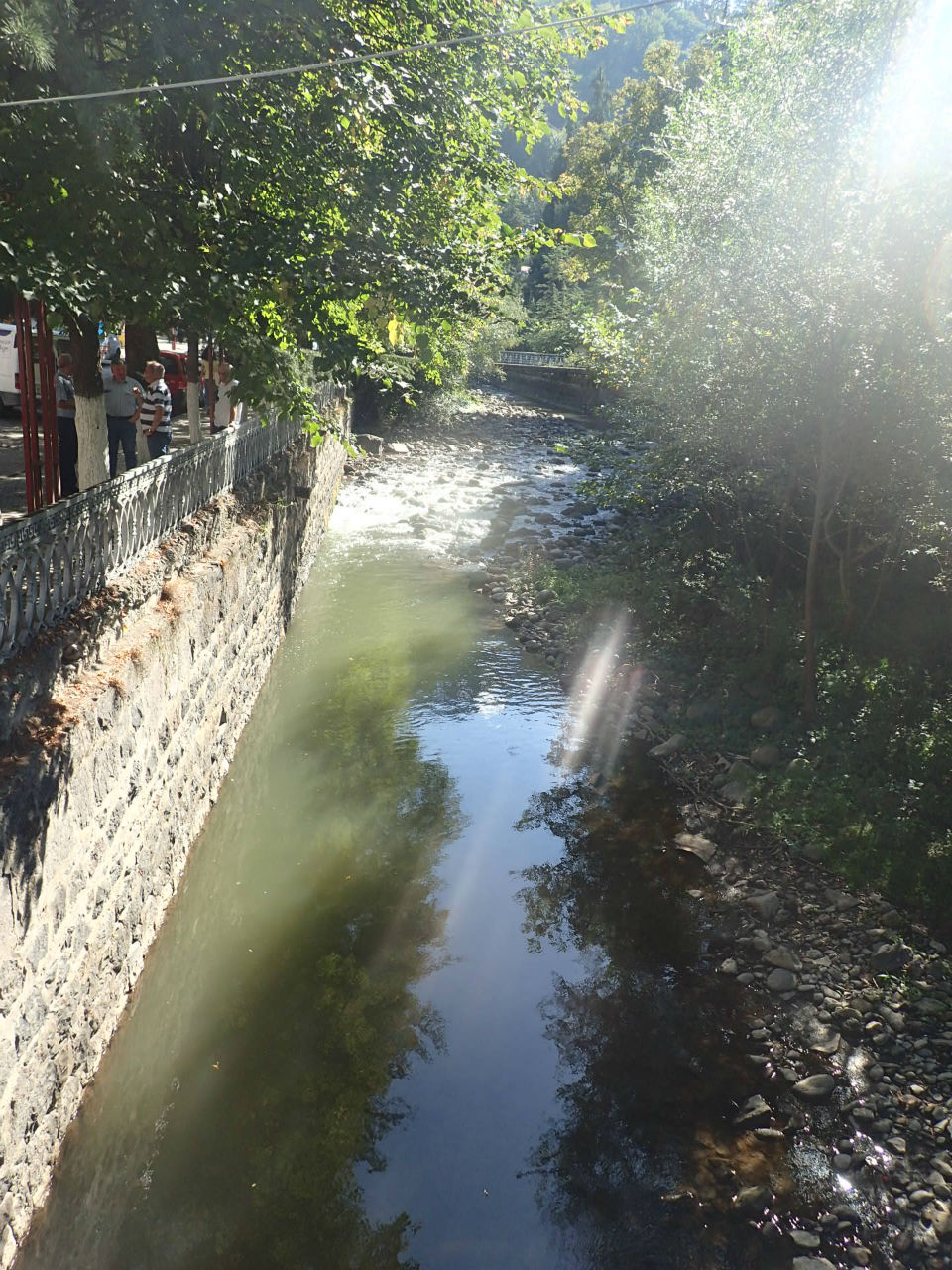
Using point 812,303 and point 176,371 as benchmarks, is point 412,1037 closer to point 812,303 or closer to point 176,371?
point 812,303

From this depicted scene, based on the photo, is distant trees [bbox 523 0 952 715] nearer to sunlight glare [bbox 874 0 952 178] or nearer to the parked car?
sunlight glare [bbox 874 0 952 178]

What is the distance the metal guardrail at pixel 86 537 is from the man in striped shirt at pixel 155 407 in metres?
2.52

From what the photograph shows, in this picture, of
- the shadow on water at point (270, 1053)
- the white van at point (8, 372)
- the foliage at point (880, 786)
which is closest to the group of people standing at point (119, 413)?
the shadow on water at point (270, 1053)

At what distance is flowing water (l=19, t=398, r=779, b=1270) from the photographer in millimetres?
5793

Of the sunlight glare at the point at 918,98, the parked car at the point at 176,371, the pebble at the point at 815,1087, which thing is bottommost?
the pebble at the point at 815,1087

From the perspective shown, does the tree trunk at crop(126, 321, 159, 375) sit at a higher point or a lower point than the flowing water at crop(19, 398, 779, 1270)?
higher

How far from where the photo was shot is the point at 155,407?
12.2 metres

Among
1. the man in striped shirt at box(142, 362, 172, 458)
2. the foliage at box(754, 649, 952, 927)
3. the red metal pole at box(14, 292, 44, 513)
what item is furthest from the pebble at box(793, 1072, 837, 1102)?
the man in striped shirt at box(142, 362, 172, 458)

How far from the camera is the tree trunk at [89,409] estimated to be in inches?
359

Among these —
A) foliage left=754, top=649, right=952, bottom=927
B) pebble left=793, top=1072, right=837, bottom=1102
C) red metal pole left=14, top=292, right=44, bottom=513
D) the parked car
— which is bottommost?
pebble left=793, top=1072, right=837, bottom=1102

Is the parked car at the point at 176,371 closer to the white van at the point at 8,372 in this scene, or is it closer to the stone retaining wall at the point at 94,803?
the white van at the point at 8,372

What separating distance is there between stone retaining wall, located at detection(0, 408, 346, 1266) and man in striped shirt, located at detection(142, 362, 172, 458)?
9.11 ft

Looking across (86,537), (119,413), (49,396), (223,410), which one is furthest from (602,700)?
(86,537)

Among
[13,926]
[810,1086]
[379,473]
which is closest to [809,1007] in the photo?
[810,1086]
